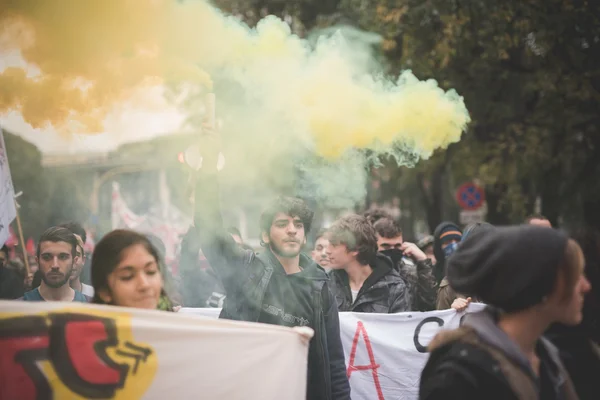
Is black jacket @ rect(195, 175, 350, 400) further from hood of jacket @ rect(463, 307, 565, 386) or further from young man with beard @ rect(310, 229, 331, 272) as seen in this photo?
young man with beard @ rect(310, 229, 331, 272)

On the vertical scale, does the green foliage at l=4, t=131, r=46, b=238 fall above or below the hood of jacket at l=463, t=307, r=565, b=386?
above

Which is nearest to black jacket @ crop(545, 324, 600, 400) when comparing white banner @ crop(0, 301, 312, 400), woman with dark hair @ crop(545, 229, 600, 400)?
woman with dark hair @ crop(545, 229, 600, 400)

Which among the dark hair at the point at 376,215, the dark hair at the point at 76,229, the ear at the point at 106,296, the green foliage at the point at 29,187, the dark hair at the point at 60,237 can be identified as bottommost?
the ear at the point at 106,296

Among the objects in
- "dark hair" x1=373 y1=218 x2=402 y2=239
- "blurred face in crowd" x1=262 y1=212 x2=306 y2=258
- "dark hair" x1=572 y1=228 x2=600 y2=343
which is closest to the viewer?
"dark hair" x1=572 y1=228 x2=600 y2=343

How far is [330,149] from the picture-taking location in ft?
19.6

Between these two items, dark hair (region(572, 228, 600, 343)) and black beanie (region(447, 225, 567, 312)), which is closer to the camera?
black beanie (region(447, 225, 567, 312))

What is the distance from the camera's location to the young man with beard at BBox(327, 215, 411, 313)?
5.62 meters

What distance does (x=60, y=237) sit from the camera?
197 inches

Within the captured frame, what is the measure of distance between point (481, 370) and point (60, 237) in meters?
3.49

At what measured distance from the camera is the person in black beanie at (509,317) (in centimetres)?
227

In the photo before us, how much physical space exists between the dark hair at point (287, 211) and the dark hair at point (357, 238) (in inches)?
47.1

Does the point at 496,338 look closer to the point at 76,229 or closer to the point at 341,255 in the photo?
the point at 341,255

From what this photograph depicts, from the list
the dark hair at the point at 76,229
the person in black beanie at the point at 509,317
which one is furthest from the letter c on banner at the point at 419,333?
the person in black beanie at the point at 509,317

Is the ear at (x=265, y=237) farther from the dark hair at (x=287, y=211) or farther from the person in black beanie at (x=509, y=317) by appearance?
the person in black beanie at (x=509, y=317)
